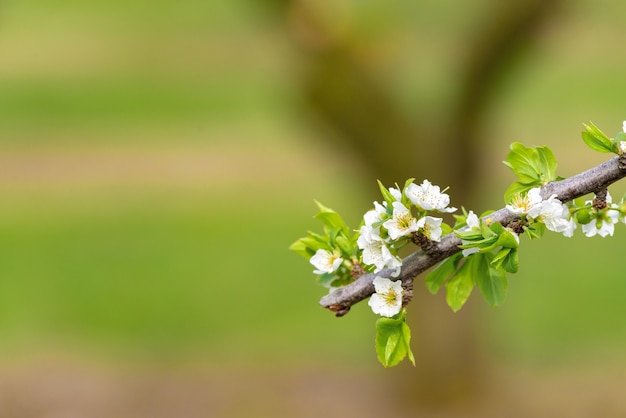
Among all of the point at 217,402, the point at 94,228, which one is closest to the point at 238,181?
the point at 94,228

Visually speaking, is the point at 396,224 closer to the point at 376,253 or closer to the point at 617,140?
the point at 376,253

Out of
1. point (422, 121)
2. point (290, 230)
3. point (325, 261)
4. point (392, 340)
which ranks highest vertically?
point (290, 230)

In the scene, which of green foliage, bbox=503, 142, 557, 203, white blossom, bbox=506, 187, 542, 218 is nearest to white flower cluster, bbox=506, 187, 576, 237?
white blossom, bbox=506, 187, 542, 218

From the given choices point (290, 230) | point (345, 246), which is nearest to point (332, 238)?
point (345, 246)

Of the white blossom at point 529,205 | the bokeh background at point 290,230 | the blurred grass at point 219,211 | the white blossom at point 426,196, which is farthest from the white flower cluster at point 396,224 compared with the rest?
the blurred grass at point 219,211

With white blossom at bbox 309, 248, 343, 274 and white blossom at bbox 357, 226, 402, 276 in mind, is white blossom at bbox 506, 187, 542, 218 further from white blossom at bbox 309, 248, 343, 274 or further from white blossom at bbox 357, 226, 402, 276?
white blossom at bbox 309, 248, 343, 274

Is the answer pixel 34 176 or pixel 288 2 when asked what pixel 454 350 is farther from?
pixel 34 176

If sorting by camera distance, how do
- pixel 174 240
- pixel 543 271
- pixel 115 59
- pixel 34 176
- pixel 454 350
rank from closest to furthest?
pixel 454 350 → pixel 543 271 → pixel 174 240 → pixel 34 176 → pixel 115 59
